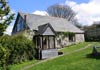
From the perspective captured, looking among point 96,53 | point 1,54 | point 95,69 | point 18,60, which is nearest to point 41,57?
point 18,60

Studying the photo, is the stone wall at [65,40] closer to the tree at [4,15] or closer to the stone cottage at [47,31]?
the stone cottage at [47,31]

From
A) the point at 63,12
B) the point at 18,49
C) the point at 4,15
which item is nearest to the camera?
the point at 4,15

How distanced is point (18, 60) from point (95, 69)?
40.7 ft

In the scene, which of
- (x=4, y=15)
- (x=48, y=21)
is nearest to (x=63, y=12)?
(x=48, y=21)

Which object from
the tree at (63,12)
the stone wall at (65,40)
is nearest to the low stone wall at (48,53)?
the stone wall at (65,40)

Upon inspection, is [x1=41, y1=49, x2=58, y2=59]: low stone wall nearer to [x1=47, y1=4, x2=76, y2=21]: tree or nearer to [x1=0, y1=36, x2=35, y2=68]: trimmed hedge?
[x1=0, y1=36, x2=35, y2=68]: trimmed hedge

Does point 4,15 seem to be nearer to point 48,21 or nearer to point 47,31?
point 47,31

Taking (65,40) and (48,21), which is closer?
(65,40)

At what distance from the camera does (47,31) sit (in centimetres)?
3347

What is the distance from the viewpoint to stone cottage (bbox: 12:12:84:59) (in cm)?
3369

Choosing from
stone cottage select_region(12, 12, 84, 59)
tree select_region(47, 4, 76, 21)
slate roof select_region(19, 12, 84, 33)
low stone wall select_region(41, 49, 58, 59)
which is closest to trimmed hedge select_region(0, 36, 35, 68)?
low stone wall select_region(41, 49, 58, 59)

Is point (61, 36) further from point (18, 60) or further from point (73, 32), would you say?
point (18, 60)

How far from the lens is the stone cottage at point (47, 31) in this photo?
111 ft

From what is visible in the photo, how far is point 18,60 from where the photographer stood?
91.4 feet
